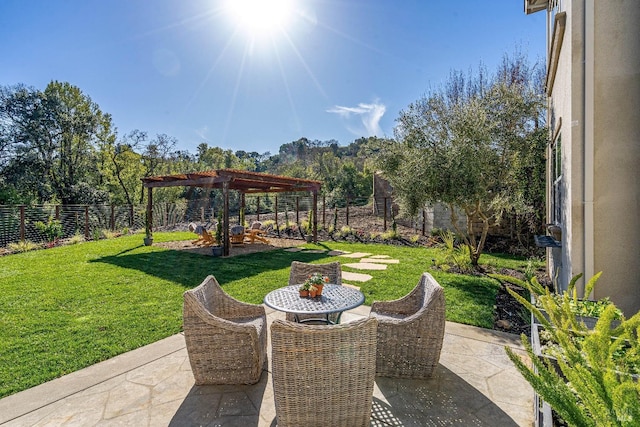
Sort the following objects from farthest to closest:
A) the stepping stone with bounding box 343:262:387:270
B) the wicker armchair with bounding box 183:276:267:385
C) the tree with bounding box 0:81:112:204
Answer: the tree with bounding box 0:81:112:204 → the stepping stone with bounding box 343:262:387:270 → the wicker armchair with bounding box 183:276:267:385

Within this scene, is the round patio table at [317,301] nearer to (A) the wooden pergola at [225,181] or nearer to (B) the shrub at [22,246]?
(A) the wooden pergola at [225,181]

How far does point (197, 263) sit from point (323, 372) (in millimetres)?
6926

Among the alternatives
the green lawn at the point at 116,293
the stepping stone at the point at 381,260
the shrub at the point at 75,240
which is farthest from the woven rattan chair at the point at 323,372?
the shrub at the point at 75,240

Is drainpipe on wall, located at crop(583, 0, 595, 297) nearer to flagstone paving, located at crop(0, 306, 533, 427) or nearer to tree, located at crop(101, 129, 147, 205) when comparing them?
flagstone paving, located at crop(0, 306, 533, 427)

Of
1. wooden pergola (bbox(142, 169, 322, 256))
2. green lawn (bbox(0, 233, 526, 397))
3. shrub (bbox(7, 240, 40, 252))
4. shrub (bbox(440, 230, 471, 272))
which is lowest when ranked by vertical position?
green lawn (bbox(0, 233, 526, 397))

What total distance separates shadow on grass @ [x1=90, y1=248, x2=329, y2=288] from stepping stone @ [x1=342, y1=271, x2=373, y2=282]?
1655 mm

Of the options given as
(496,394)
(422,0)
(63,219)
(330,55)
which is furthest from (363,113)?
(496,394)

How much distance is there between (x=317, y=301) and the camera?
3064mm

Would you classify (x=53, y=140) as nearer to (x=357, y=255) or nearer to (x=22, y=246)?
(x=22, y=246)

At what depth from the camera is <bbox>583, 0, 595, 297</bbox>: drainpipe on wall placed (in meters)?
2.98

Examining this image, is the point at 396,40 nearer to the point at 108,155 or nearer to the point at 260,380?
the point at 260,380

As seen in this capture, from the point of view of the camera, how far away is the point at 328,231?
Answer: 43.7 feet

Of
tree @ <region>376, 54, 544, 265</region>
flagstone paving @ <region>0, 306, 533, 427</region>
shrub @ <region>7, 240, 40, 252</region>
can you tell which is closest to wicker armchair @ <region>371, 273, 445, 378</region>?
flagstone paving @ <region>0, 306, 533, 427</region>

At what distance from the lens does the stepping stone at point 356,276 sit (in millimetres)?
6219
